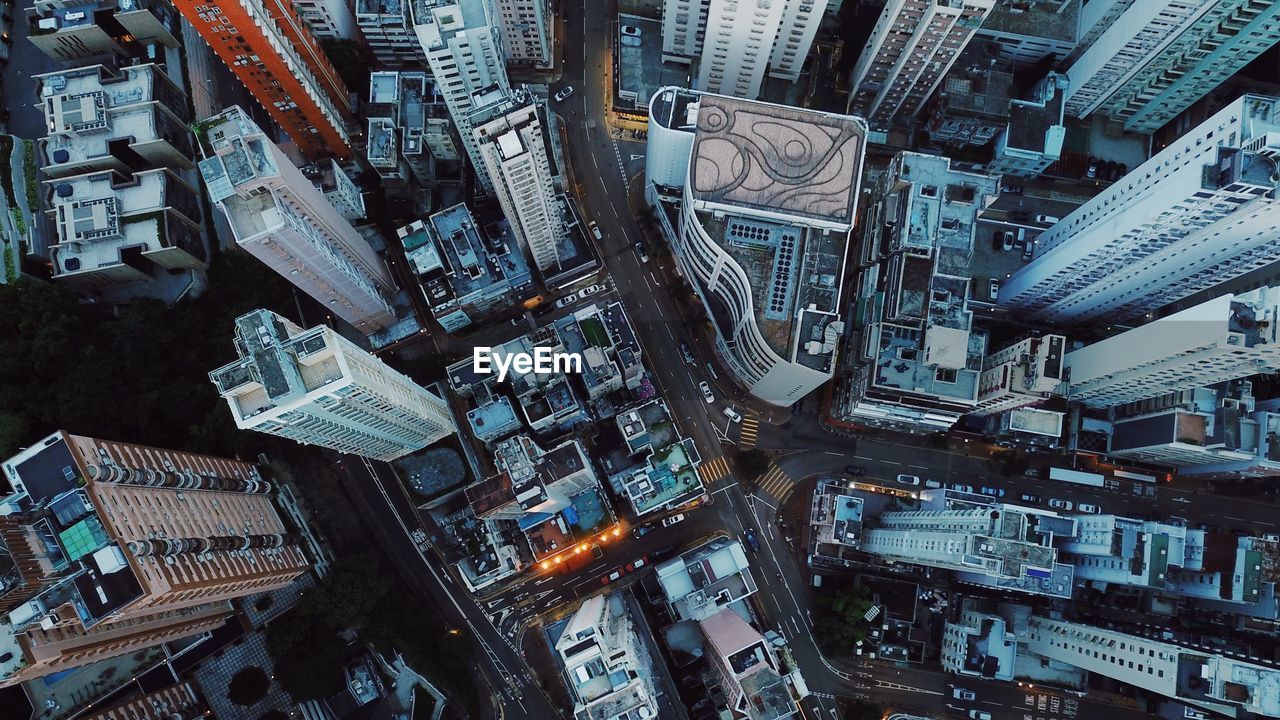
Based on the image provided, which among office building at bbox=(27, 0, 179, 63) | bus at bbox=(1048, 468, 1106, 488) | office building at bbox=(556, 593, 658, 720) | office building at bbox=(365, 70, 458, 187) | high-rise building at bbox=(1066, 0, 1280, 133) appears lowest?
office building at bbox=(556, 593, 658, 720)

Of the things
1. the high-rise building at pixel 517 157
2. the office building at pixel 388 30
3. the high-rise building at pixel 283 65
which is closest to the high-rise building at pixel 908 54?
the high-rise building at pixel 517 157

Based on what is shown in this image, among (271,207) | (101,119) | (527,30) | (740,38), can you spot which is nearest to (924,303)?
(740,38)

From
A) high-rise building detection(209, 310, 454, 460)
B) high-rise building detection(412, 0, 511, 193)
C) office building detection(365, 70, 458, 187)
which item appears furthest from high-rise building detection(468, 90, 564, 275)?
high-rise building detection(209, 310, 454, 460)

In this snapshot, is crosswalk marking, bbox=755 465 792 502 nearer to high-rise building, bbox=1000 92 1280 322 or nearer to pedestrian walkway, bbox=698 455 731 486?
pedestrian walkway, bbox=698 455 731 486

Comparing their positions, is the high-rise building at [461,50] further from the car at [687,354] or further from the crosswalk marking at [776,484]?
the crosswalk marking at [776,484]

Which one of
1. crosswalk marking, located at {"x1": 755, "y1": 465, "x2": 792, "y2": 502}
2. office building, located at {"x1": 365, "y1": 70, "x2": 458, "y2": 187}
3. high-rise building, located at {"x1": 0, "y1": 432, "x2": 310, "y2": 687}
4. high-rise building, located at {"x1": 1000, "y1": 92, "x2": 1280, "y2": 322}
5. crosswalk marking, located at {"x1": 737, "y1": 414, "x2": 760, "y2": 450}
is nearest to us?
high-rise building, located at {"x1": 0, "y1": 432, "x2": 310, "y2": 687}
